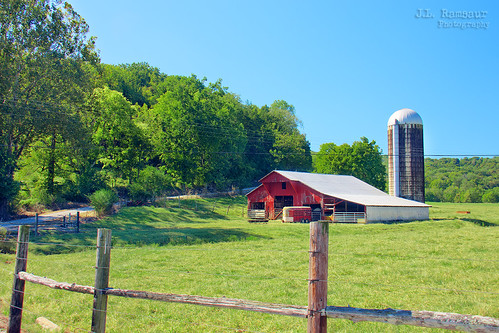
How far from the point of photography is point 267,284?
1262cm

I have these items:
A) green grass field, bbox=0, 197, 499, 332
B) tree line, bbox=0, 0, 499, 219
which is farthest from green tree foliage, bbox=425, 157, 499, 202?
green grass field, bbox=0, 197, 499, 332

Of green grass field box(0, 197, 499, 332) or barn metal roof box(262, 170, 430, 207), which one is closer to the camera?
green grass field box(0, 197, 499, 332)

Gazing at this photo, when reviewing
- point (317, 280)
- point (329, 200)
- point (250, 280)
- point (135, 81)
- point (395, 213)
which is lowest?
point (250, 280)

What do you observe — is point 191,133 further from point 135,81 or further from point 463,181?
point 463,181

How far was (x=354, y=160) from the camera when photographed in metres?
86.3

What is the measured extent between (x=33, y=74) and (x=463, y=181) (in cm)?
13463

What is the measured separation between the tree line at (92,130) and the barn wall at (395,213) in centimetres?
2592

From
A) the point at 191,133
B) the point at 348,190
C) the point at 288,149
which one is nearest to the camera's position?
the point at 348,190

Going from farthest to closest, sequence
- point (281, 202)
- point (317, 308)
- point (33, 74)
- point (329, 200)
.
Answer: point (281, 202)
point (329, 200)
point (33, 74)
point (317, 308)

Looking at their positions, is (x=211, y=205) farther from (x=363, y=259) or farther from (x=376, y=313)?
(x=376, y=313)

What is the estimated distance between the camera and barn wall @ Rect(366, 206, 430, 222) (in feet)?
138

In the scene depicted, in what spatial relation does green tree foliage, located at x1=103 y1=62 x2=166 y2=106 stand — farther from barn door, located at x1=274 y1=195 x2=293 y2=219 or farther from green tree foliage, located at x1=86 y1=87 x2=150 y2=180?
barn door, located at x1=274 y1=195 x2=293 y2=219

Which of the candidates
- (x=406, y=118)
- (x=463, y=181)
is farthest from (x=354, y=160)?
(x=463, y=181)

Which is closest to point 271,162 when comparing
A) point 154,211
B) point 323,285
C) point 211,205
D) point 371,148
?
point 371,148
